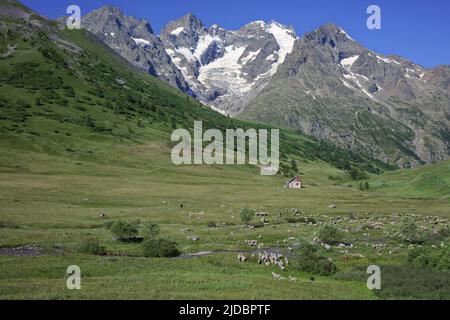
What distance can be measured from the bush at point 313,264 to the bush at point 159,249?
45.9ft

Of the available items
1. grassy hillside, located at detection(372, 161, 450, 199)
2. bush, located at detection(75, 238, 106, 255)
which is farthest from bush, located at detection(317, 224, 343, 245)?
grassy hillside, located at detection(372, 161, 450, 199)

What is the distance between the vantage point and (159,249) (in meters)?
53.7

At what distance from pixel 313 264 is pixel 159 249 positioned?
17.3m

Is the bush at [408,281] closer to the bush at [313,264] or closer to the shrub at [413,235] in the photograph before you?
the bush at [313,264]

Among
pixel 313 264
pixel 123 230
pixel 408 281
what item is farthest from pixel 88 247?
pixel 408 281

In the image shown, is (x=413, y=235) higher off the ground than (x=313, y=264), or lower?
higher

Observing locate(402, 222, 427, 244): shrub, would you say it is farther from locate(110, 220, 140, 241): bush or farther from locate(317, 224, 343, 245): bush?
locate(110, 220, 140, 241): bush

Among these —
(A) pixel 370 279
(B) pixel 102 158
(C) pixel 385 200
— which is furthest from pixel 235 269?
(B) pixel 102 158

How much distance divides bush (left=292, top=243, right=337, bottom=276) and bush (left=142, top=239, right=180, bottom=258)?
1401 centimetres

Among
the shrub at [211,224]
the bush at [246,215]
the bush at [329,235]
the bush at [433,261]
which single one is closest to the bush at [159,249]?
the bush at [329,235]

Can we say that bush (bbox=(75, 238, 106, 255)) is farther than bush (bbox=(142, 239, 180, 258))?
No

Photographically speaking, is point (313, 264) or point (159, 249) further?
point (159, 249)

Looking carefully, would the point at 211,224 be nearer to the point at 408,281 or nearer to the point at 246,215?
the point at 246,215

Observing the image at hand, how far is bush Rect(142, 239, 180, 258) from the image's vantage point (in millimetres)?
53594
